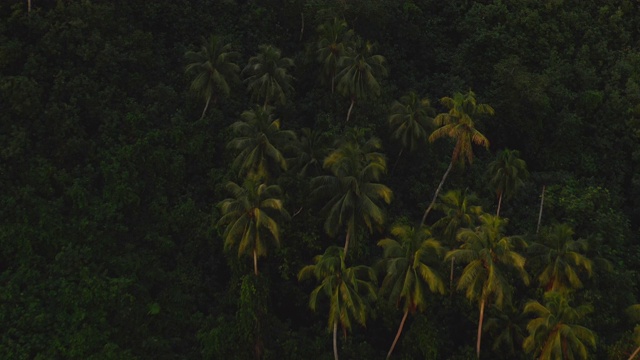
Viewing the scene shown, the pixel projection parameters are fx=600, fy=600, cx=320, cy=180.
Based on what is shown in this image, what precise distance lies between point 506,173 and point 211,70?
76.8ft

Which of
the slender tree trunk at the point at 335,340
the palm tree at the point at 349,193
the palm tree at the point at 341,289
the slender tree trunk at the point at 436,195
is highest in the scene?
the palm tree at the point at 349,193

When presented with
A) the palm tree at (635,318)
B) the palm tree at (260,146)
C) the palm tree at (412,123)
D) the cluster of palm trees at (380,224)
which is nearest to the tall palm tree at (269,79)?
the cluster of palm trees at (380,224)

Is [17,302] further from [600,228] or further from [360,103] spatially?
[600,228]

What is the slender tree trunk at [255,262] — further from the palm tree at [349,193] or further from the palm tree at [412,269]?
the palm tree at [412,269]

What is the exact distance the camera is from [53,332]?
33969 millimetres

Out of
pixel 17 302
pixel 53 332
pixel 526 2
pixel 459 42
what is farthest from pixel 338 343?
pixel 526 2

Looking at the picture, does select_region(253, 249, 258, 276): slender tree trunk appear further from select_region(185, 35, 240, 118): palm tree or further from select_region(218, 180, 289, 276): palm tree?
select_region(185, 35, 240, 118): palm tree

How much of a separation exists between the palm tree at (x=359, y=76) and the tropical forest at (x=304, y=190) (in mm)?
180

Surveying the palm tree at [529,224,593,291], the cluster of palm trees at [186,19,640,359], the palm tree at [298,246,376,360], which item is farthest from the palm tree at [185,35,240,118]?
the palm tree at [529,224,593,291]

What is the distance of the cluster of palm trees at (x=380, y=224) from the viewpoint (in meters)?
32.8

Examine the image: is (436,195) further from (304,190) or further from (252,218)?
(252,218)

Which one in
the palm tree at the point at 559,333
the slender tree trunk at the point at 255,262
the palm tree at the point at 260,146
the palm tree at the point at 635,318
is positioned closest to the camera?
the palm tree at the point at 559,333

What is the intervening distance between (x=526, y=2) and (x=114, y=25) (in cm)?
4030

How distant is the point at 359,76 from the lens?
4781cm
